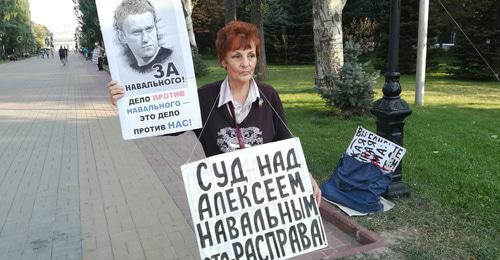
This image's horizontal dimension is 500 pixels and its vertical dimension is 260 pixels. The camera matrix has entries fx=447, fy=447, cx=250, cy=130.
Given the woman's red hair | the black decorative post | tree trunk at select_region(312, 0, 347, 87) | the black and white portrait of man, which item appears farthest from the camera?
tree trunk at select_region(312, 0, 347, 87)

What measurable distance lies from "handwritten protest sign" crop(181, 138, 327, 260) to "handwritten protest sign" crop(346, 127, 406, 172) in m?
2.43

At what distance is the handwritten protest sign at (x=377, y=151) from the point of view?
4.79 m

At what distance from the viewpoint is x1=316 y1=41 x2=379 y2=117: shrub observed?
9.01 metres

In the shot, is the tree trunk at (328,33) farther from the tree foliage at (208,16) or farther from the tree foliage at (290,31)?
the tree foliage at (208,16)

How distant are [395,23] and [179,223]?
3232 millimetres

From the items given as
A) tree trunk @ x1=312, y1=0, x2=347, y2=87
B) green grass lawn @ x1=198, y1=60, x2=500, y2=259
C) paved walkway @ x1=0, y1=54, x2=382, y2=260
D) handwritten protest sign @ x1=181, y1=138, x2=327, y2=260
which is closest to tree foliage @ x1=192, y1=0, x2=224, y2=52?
tree trunk @ x1=312, y1=0, x2=347, y2=87

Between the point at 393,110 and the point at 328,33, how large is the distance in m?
6.13

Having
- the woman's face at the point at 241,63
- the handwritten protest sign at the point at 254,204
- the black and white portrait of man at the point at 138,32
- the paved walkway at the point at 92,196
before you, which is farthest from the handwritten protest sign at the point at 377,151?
the black and white portrait of man at the point at 138,32

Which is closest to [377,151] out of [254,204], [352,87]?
[254,204]

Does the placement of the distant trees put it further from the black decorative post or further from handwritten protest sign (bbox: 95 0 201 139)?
handwritten protest sign (bbox: 95 0 201 139)

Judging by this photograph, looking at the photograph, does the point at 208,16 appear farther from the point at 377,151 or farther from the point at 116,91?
the point at 116,91

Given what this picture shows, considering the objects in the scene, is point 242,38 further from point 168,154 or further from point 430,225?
point 168,154

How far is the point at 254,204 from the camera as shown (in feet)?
8.38

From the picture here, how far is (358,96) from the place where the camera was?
914cm
